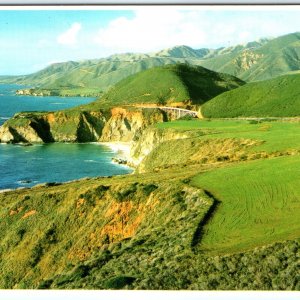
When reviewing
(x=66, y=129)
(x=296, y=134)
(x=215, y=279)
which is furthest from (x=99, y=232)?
(x=66, y=129)

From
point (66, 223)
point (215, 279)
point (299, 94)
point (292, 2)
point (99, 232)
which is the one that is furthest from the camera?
point (299, 94)

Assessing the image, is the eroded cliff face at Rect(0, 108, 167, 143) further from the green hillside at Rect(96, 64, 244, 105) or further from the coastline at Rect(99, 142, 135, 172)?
the green hillside at Rect(96, 64, 244, 105)

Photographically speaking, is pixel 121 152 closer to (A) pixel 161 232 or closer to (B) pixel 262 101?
(B) pixel 262 101

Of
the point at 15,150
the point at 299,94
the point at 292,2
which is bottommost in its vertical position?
the point at 15,150

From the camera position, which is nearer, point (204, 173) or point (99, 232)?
point (99, 232)

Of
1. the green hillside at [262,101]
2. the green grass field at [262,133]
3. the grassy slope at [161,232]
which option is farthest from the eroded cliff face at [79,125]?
the grassy slope at [161,232]

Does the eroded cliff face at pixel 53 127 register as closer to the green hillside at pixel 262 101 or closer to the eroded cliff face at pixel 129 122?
the eroded cliff face at pixel 129 122

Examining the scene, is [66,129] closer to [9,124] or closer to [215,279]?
[9,124]

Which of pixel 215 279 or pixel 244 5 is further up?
pixel 244 5
